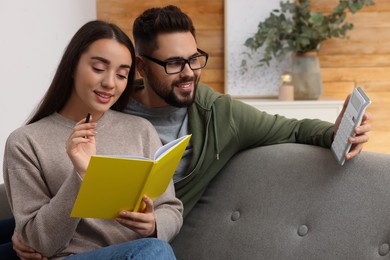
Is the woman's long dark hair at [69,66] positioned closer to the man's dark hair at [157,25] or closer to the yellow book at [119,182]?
the man's dark hair at [157,25]

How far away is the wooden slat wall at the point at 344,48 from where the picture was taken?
472 centimetres

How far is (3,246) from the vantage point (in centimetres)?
198

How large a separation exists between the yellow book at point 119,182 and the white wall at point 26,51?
149 cm

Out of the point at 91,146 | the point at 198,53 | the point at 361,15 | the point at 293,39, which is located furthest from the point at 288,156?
the point at 361,15

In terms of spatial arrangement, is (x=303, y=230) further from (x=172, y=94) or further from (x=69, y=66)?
(x=69, y=66)

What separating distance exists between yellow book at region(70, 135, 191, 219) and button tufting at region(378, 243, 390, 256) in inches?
23.7

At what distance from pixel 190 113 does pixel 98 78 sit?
0.44 m

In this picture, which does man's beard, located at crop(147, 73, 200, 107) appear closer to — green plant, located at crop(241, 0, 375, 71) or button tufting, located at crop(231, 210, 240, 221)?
button tufting, located at crop(231, 210, 240, 221)

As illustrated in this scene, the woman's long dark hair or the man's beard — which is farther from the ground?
the woman's long dark hair

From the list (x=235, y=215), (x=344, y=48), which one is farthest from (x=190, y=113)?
(x=344, y=48)

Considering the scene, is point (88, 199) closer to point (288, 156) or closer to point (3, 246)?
point (3, 246)

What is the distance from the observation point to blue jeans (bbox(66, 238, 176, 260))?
1642 mm

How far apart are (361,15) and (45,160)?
11.0 feet

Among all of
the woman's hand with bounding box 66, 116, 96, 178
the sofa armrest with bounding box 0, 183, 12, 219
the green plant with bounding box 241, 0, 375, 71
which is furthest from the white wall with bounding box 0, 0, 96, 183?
the woman's hand with bounding box 66, 116, 96, 178
